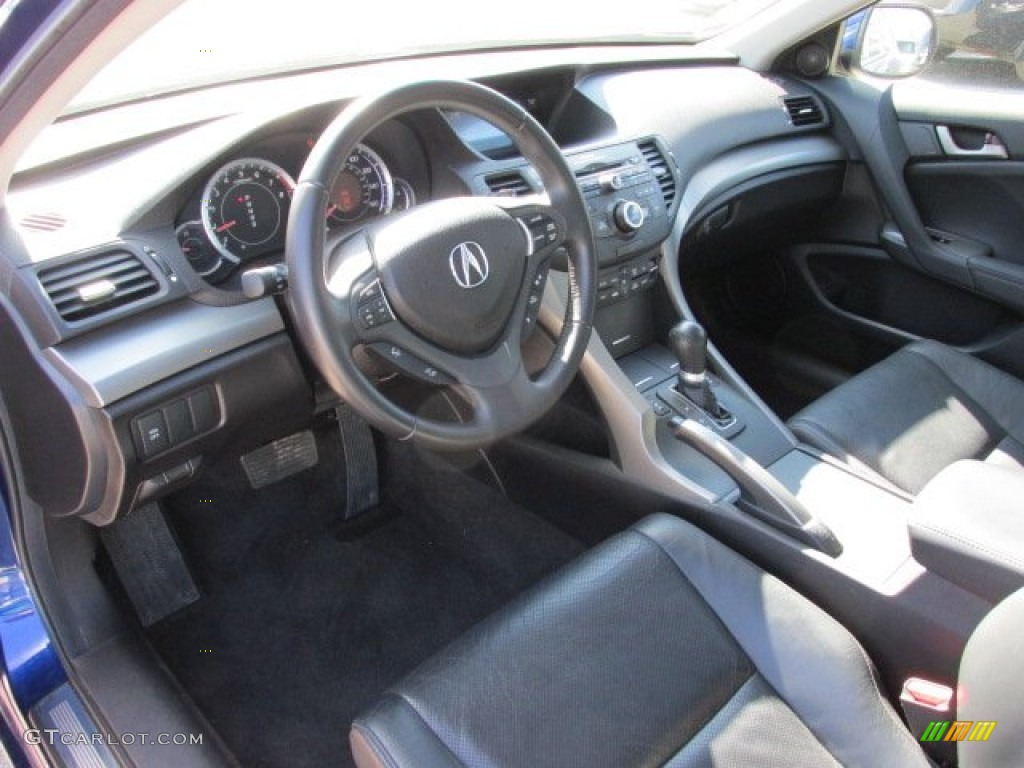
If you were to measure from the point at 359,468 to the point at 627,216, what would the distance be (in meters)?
0.94

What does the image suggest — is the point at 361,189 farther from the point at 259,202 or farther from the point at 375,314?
the point at 375,314

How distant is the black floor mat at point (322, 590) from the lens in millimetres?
1851

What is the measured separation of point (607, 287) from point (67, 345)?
42.9 inches

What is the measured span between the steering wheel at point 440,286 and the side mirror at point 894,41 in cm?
150

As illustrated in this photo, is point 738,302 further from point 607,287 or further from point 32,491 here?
point 32,491

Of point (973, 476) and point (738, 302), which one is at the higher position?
point (973, 476)

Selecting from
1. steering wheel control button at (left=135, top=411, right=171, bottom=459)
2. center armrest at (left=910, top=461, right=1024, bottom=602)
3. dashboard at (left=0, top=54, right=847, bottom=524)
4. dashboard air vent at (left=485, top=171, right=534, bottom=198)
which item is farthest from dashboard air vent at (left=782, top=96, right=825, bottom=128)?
steering wheel control button at (left=135, top=411, right=171, bottom=459)

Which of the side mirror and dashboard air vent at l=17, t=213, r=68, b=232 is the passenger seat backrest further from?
the side mirror

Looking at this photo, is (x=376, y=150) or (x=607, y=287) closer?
(x=376, y=150)

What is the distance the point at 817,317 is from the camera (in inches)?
104

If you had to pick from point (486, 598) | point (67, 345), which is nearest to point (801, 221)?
point (486, 598)

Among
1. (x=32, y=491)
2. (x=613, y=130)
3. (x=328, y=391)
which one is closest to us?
(x=32, y=491)

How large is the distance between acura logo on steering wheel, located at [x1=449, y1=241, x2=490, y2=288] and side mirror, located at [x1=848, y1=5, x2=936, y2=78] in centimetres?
175

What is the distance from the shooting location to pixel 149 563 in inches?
75.4
